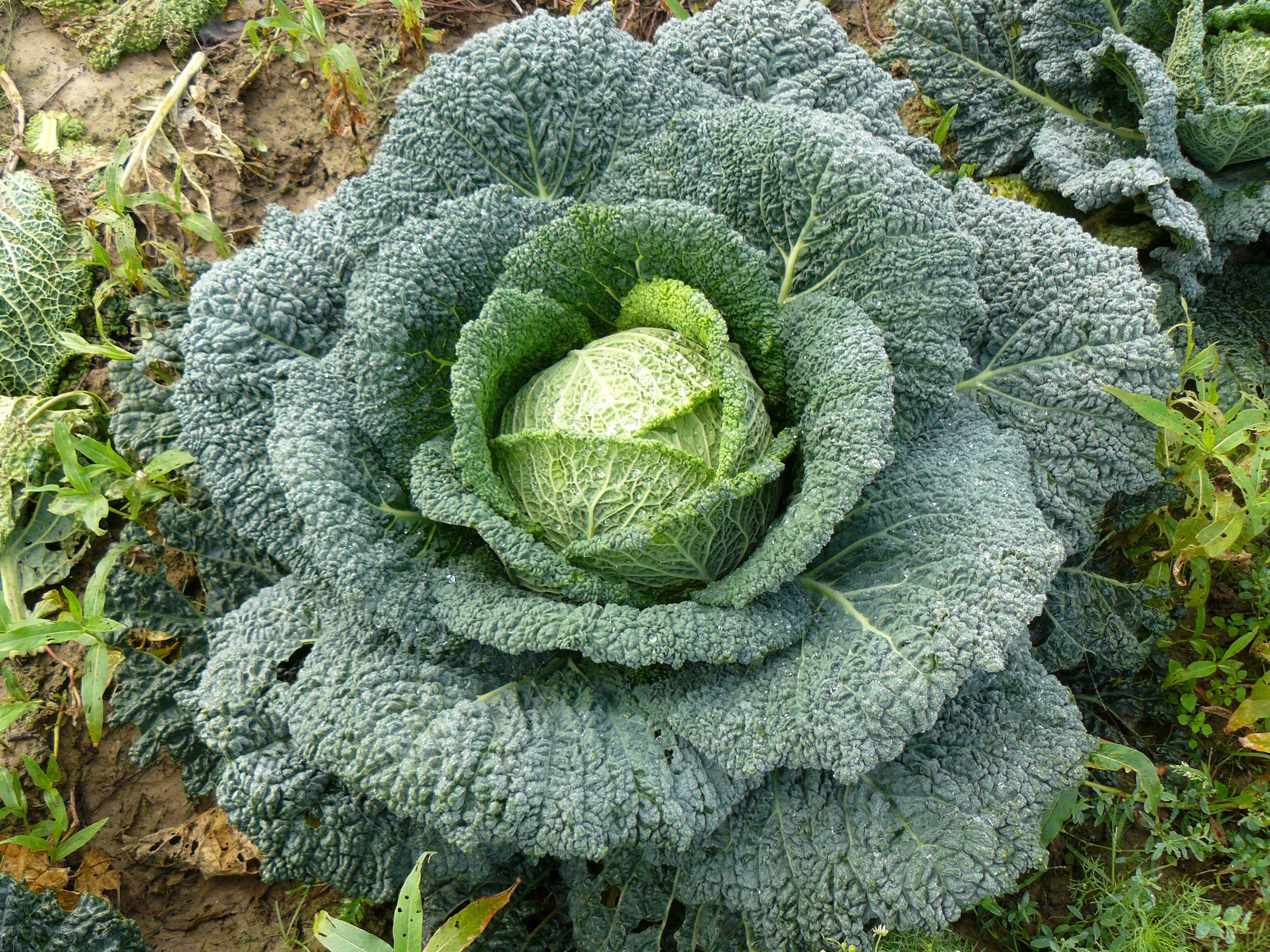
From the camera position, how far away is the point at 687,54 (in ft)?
9.45

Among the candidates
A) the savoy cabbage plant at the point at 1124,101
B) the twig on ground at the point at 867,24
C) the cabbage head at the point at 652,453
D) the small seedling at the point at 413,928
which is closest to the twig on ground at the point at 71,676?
the small seedling at the point at 413,928

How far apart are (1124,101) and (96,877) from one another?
15.6ft

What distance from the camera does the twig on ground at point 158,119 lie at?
3.56 meters

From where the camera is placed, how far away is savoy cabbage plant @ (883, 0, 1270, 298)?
3.11m

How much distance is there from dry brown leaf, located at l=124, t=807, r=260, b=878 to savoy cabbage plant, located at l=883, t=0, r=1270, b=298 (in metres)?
3.85

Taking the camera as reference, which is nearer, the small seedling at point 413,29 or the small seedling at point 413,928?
the small seedling at point 413,928

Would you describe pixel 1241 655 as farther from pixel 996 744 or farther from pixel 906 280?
pixel 906 280

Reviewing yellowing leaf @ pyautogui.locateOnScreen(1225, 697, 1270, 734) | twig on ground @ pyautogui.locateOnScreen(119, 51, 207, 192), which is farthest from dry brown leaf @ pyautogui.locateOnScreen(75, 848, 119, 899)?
yellowing leaf @ pyautogui.locateOnScreen(1225, 697, 1270, 734)

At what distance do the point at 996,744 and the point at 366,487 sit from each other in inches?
75.5

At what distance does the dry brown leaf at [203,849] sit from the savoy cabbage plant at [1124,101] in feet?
12.6

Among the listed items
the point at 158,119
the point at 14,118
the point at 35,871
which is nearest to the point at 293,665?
the point at 35,871

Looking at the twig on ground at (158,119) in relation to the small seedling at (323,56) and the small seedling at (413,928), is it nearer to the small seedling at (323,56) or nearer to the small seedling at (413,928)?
the small seedling at (323,56)

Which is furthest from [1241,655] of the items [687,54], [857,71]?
[687,54]

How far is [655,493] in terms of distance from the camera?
2283 mm
